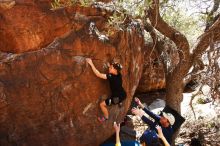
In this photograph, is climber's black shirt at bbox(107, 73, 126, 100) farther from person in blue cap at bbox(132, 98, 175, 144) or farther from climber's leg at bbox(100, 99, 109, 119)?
person in blue cap at bbox(132, 98, 175, 144)

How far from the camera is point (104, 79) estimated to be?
7848 millimetres

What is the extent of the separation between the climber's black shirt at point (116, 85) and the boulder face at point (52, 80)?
0.92ft

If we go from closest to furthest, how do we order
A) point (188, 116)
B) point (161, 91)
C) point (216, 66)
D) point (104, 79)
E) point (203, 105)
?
point (104, 79) → point (216, 66) → point (188, 116) → point (203, 105) → point (161, 91)

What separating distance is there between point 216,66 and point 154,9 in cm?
205

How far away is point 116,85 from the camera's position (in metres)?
7.62

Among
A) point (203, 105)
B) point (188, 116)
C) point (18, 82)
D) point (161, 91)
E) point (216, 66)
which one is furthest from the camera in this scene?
point (161, 91)

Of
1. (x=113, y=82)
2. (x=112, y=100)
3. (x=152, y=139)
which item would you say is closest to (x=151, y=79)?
(x=112, y=100)

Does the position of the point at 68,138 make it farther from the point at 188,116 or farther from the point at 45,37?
the point at 188,116

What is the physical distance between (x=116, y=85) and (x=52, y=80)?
130 centimetres

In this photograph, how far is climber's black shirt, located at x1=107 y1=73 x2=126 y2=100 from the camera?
297 inches

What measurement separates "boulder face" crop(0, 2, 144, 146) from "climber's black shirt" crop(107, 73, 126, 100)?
0.92ft

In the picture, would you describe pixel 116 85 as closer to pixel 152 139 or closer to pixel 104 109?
pixel 104 109

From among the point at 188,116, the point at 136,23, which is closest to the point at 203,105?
the point at 188,116

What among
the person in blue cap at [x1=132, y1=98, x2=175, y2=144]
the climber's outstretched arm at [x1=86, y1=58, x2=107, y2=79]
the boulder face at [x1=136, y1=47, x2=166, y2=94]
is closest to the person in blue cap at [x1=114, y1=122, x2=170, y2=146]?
the person in blue cap at [x1=132, y1=98, x2=175, y2=144]
